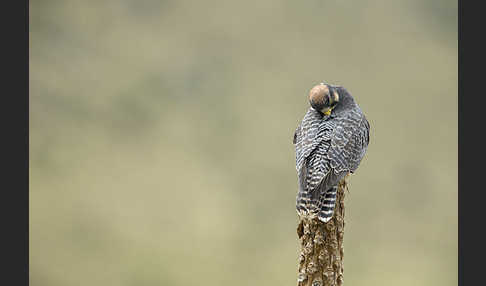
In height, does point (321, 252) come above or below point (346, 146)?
below

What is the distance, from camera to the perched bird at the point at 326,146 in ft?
9.72

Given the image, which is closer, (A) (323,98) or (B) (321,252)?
(B) (321,252)

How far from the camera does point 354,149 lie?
322cm

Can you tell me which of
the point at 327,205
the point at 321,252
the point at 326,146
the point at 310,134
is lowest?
the point at 321,252

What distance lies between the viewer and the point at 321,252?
3.07 meters

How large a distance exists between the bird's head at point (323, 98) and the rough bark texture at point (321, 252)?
2.24 ft

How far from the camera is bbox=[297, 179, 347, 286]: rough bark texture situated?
3066 mm

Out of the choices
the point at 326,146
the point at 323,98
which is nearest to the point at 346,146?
the point at 326,146

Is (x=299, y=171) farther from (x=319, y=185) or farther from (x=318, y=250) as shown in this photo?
(x=318, y=250)

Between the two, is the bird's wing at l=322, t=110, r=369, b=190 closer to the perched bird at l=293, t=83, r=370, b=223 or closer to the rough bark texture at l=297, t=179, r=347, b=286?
the perched bird at l=293, t=83, r=370, b=223

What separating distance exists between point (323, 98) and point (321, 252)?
39.9 inches

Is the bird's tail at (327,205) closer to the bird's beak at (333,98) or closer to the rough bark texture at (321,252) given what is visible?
the rough bark texture at (321,252)

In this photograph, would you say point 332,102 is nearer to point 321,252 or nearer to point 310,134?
point 310,134

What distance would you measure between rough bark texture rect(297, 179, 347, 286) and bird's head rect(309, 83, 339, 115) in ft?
2.24
